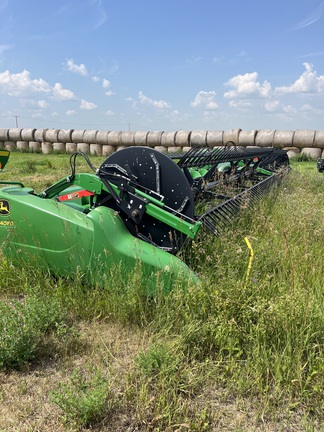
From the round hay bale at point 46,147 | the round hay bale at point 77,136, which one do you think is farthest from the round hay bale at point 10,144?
the round hay bale at point 77,136

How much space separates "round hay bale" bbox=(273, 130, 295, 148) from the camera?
563 inches

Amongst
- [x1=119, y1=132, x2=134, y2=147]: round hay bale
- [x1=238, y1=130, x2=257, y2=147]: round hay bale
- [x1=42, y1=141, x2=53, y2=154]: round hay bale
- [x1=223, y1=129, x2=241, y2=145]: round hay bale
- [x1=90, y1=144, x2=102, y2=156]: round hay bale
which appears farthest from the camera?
[x1=42, y1=141, x2=53, y2=154]: round hay bale

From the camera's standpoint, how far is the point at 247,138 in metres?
14.9

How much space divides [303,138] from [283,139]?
70 cm

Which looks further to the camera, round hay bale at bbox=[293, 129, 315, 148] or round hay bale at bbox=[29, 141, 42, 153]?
round hay bale at bbox=[29, 141, 42, 153]

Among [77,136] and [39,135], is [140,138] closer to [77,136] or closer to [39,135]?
[77,136]

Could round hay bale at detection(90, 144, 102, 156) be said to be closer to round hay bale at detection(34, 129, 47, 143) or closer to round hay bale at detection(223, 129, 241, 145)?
round hay bale at detection(34, 129, 47, 143)

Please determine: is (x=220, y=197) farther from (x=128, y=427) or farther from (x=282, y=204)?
(x=128, y=427)

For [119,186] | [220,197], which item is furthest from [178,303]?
[220,197]

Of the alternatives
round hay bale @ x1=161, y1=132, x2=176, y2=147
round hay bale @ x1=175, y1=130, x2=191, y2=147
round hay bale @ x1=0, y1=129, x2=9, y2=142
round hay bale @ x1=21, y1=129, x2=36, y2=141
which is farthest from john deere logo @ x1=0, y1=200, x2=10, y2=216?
round hay bale @ x1=0, y1=129, x2=9, y2=142

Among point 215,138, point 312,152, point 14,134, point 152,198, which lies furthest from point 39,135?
point 152,198

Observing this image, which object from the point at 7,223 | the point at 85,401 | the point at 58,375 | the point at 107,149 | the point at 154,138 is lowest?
the point at 58,375

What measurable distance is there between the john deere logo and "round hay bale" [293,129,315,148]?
42.7ft

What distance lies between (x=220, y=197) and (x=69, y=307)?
2718 mm
